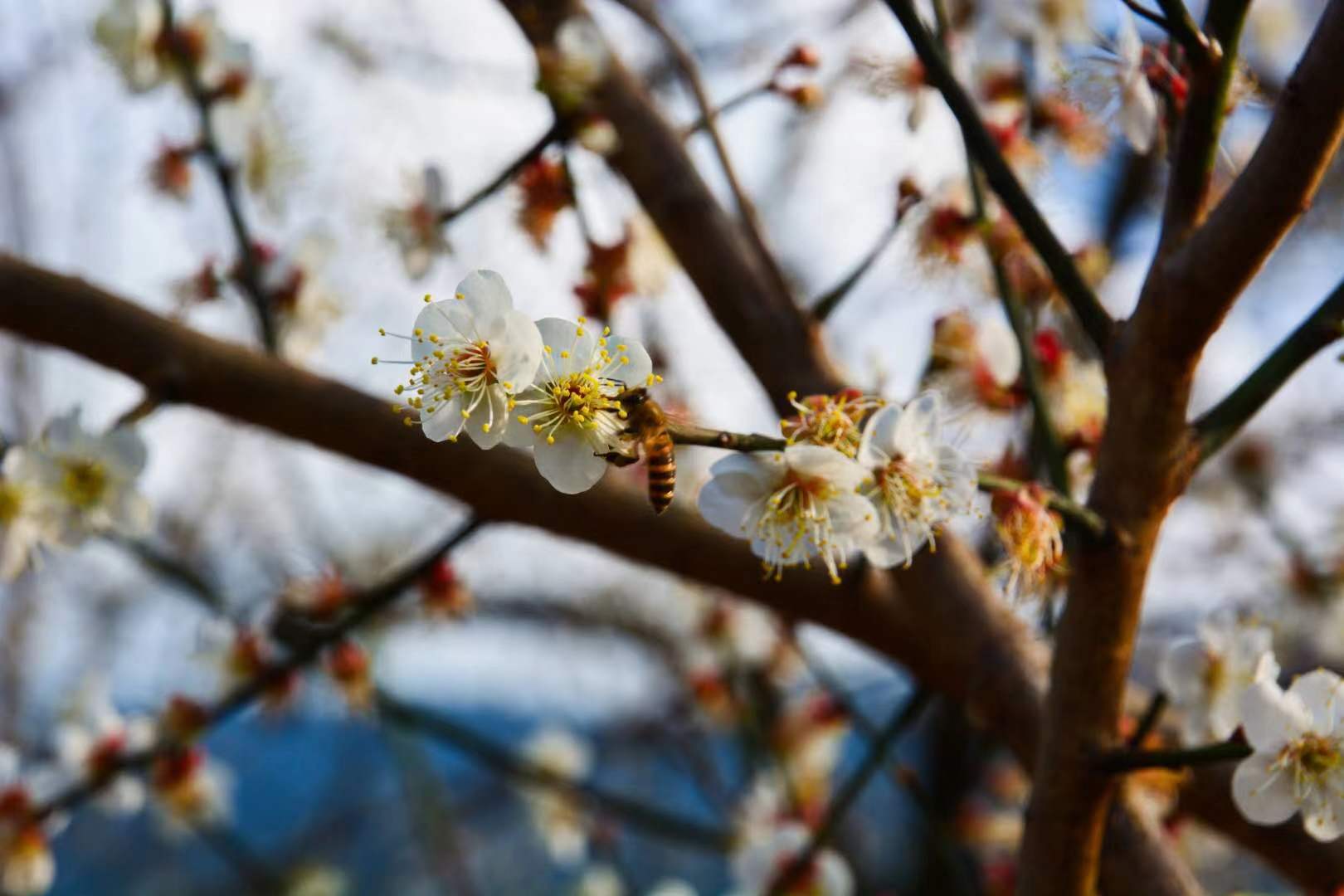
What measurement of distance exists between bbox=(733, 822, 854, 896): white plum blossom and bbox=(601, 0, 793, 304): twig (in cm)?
80

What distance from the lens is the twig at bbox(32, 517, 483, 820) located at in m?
1.18

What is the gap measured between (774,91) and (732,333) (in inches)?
12.2

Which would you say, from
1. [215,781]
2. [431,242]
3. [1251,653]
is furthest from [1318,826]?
[215,781]

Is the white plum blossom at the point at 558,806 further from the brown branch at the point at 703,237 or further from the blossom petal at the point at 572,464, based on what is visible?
the blossom petal at the point at 572,464

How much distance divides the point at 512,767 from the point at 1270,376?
4.07ft

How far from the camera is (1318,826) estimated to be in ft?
2.76

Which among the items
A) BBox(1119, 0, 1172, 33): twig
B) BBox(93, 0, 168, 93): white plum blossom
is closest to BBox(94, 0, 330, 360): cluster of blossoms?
BBox(93, 0, 168, 93): white plum blossom

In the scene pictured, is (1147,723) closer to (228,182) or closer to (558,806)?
(228,182)

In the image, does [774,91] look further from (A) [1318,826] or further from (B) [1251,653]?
(A) [1318,826]

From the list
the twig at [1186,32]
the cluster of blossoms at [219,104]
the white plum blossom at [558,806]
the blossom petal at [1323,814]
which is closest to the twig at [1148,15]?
the twig at [1186,32]

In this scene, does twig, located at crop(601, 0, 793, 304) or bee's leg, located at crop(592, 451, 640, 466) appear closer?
bee's leg, located at crop(592, 451, 640, 466)

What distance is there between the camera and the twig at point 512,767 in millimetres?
1744

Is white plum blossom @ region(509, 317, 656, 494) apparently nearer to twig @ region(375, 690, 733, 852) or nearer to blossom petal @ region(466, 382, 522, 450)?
blossom petal @ region(466, 382, 522, 450)

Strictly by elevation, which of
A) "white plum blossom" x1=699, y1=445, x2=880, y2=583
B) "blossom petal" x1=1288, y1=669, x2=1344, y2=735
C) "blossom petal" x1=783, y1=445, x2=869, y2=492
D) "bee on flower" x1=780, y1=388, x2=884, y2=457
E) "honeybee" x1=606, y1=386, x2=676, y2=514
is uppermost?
"blossom petal" x1=1288, y1=669, x2=1344, y2=735
